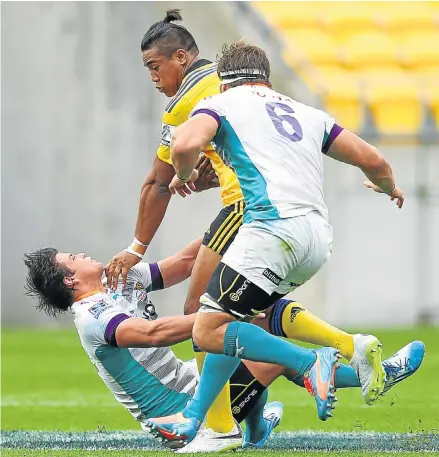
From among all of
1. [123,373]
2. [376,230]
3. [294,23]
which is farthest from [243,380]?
[294,23]

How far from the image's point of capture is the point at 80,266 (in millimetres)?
6309

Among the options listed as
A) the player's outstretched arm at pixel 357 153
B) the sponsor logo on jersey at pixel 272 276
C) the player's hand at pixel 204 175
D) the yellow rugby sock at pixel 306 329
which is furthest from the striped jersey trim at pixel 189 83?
the sponsor logo on jersey at pixel 272 276

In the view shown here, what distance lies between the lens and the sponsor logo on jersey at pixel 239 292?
5.43 m

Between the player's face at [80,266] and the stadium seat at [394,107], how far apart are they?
37.6 ft

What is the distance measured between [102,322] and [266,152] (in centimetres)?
125

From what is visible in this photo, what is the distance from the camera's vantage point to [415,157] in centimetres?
1672

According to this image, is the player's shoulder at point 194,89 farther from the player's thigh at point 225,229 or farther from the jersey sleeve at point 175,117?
the player's thigh at point 225,229

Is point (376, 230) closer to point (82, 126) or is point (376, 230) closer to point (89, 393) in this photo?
point (82, 126)

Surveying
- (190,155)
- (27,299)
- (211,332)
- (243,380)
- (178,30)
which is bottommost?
(27,299)

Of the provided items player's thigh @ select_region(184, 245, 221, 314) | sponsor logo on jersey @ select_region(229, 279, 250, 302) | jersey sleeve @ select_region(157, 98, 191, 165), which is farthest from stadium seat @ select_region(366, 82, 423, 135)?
sponsor logo on jersey @ select_region(229, 279, 250, 302)

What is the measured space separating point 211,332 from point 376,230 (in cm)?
1143

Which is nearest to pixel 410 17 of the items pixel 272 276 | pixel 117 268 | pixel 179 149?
pixel 117 268

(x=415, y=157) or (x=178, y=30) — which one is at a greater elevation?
(x=178, y=30)

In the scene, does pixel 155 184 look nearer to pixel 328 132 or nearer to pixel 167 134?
pixel 167 134
